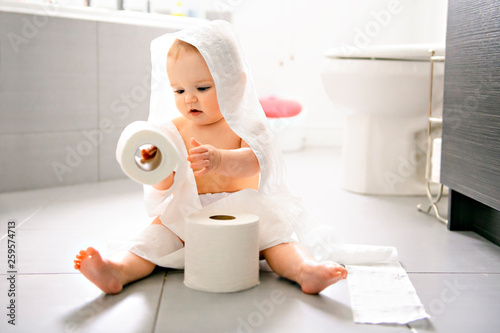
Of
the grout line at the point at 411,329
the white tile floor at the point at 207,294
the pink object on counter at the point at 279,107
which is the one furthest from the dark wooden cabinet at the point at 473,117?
the pink object on counter at the point at 279,107

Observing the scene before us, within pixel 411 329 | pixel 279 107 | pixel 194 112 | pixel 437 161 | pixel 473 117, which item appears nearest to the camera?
pixel 411 329

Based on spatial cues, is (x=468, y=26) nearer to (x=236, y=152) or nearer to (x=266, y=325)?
(x=236, y=152)

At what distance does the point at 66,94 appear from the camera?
1.79 metres

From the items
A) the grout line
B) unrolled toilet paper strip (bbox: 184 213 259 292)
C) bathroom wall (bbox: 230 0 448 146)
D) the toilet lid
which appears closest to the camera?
the grout line

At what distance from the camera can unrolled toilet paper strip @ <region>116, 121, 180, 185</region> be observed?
34.3 inches

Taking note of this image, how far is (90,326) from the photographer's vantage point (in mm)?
786

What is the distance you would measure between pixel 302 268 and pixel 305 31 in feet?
7.29

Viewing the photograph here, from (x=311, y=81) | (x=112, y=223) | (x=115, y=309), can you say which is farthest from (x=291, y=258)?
(x=311, y=81)

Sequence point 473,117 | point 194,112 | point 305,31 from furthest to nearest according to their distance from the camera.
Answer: point 305,31 → point 473,117 → point 194,112

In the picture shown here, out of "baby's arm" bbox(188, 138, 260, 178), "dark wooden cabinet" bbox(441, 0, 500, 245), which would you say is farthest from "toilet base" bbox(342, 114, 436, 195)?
"baby's arm" bbox(188, 138, 260, 178)

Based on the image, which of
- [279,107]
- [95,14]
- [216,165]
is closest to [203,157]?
[216,165]

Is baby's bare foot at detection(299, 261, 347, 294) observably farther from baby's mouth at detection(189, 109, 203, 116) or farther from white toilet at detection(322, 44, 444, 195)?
white toilet at detection(322, 44, 444, 195)

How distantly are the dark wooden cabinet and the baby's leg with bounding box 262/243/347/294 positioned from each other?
0.40 metres

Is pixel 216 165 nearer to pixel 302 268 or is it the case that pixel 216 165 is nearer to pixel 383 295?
pixel 302 268
